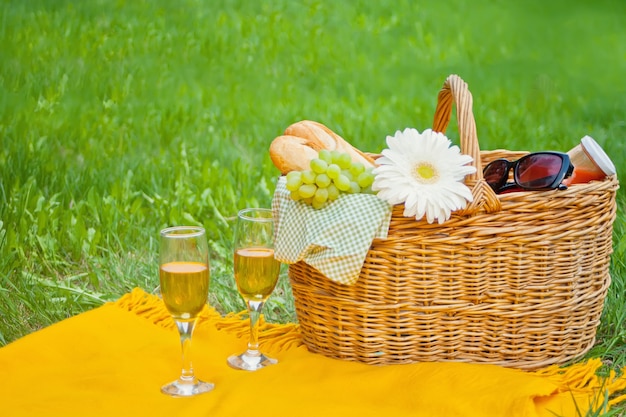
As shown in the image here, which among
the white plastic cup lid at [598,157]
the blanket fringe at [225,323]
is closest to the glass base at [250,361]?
the blanket fringe at [225,323]

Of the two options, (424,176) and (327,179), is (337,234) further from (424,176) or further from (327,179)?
(424,176)

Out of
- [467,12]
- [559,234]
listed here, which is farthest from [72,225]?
[467,12]

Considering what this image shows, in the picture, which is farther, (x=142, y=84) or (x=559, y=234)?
(x=142, y=84)

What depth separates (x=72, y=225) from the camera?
3182 millimetres

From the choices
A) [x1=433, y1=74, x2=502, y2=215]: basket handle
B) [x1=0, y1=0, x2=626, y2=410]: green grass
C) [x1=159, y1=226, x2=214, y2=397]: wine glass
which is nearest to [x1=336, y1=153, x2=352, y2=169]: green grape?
[x1=433, y1=74, x2=502, y2=215]: basket handle

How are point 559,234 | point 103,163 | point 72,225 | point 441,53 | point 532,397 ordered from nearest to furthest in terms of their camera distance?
1. point 532,397
2. point 559,234
3. point 72,225
4. point 103,163
5. point 441,53

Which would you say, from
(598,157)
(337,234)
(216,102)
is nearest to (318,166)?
(337,234)

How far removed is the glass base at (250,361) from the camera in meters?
2.03

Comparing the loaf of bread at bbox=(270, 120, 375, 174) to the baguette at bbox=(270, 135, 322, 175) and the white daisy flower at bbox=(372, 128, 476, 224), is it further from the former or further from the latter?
the white daisy flower at bbox=(372, 128, 476, 224)

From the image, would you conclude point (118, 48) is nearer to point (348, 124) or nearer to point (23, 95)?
point (23, 95)

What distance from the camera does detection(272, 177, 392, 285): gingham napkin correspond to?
1886 mm

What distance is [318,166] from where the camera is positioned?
191cm

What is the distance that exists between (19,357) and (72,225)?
1.20 meters

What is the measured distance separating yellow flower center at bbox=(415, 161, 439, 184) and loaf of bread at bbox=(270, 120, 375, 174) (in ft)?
0.61
